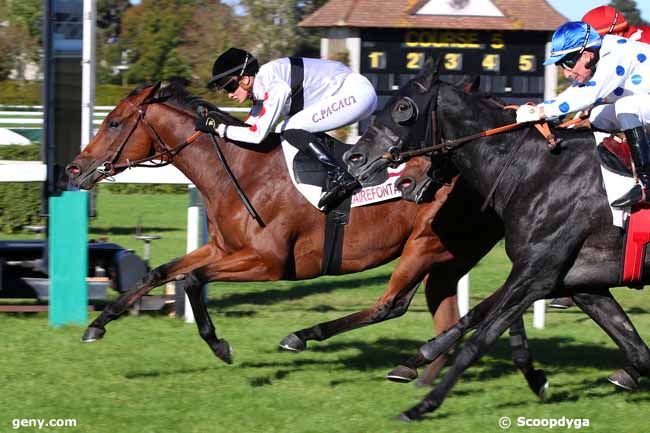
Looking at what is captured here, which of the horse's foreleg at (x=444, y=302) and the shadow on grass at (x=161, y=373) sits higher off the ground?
the horse's foreleg at (x=444, y=302)

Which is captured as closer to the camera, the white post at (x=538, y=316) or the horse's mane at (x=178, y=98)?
the horse's mane at (x=178, y=98)

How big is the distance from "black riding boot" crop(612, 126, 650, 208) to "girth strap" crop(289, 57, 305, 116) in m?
1.99

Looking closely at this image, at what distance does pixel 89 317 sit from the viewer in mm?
7688

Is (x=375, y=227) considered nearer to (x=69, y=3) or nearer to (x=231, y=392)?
(x=231, y=392)

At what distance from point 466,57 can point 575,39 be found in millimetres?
10153

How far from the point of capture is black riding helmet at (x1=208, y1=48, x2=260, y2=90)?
6.11m

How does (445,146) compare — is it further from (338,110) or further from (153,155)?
(153,155)

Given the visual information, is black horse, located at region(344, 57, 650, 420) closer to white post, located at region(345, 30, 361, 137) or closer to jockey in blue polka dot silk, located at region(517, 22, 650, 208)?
jockey in blue polka dot silk, located at region(517, 22, 650, 208)

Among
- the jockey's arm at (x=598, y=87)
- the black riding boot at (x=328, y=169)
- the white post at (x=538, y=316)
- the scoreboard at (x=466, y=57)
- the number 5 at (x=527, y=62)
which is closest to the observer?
the jockey's arm at (x=598, y=87)

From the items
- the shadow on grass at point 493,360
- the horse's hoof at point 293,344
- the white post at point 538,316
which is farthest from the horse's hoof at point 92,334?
the white post at point 538,316

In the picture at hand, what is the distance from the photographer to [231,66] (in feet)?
20.1

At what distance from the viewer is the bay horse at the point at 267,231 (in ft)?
19.7

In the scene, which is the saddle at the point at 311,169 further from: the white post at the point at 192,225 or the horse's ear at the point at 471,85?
the white post at the point at 192,225

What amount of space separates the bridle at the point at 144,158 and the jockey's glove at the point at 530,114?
1.97 meters
